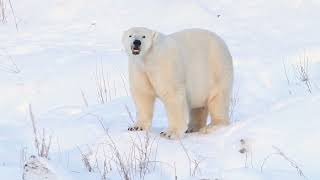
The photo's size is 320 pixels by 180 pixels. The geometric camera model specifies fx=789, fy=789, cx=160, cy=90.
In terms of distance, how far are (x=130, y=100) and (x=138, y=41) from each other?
2646mm

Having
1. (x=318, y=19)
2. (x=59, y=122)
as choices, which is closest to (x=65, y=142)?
(x=59, y=122)

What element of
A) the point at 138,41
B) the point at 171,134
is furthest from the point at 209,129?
the point at 138,41

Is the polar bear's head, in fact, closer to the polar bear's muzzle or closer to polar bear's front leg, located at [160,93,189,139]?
the polar bear's muzzle

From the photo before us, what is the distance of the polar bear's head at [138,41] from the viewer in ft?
20.4

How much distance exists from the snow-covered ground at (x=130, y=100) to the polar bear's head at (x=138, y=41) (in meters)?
0.67

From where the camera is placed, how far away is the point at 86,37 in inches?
469

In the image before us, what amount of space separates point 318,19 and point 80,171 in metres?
8.02

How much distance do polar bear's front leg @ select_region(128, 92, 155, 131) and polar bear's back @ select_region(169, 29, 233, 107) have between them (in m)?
0.36

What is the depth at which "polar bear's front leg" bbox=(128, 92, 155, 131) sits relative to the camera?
656 centimetres

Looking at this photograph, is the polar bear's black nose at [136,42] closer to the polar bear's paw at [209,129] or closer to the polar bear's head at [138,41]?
the polar bear's head at [138,41]

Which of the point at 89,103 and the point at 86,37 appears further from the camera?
the point at 86,37

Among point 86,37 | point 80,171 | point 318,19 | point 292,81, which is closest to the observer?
point 80,171

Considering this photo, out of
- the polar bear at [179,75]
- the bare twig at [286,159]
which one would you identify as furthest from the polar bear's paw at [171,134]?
the bare twig at [286,159]

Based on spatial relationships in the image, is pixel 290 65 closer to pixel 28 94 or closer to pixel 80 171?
pixel 28 94
